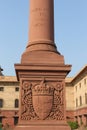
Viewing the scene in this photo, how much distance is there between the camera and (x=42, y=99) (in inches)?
301

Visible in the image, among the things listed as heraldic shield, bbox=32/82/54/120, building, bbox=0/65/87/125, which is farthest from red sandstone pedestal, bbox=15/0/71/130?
building, bbox=0/65/87/125

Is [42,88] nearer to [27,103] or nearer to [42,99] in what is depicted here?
[42,99]

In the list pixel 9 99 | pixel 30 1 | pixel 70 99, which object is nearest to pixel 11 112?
pixel 9 99

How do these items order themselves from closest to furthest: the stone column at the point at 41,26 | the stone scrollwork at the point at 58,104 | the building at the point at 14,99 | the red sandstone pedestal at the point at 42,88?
the red sandstone pedestal at the point at 42,88 → the stone scrollwork at the point at 58,104 → the stone column at the point at 41,26 → the building at the point at 14,99

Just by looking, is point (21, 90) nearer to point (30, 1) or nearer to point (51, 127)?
point (51, 127)

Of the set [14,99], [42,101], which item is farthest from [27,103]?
[14,99]

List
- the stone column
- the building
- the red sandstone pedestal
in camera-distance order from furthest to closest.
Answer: the building
the stone column
the red sandstone pedestal

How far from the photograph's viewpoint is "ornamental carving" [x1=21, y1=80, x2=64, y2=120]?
24.9ft

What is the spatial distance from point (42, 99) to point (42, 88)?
0.33 metres

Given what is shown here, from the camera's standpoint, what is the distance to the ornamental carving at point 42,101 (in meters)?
7.58

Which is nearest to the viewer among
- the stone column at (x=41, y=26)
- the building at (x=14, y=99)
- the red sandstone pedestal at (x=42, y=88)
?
the red sandstone pedestal at (x=42, y=88)

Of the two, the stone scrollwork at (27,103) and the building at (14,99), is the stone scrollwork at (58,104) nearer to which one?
the stone scrollwork at (27,103)

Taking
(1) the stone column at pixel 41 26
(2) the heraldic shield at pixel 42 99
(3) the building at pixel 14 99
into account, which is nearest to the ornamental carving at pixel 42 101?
(2) the heraldic shield at pixel 42 99

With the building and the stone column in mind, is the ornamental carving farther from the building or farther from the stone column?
the building
